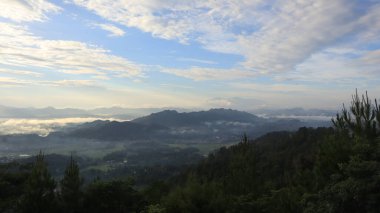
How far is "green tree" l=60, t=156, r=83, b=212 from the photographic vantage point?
1144 inches

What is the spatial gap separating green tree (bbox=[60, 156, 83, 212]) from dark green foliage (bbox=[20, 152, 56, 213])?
0.86 m

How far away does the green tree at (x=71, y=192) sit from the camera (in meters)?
29.0

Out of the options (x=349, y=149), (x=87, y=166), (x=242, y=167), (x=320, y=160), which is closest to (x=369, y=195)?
(x=349, y=149)

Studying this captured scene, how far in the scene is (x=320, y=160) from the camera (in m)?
28.3

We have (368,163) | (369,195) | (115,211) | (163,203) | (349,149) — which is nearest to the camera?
(369,195)

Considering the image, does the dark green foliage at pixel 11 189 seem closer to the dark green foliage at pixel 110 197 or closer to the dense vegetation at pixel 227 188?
the dense vegetation at pixel 227 188

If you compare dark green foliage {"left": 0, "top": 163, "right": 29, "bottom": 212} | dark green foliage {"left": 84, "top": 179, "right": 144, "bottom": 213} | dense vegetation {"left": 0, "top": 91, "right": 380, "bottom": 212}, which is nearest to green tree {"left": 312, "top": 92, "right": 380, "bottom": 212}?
dense vegetation {"left": 0, "top": 91, "right": 380, "bottom": 212}

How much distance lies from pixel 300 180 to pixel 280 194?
7.76m

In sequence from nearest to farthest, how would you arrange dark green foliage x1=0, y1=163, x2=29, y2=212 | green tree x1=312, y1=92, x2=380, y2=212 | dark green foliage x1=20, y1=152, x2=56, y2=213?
green tree x1=312, y1=92, x2=380, y2=212, dark green foliage x1=20, y1=152, x2=56, y2=213, dark green foliage x1=0, y1=163, x2=29, y2=212

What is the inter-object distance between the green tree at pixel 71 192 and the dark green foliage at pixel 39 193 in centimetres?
86

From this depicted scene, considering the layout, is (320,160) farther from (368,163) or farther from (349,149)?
(368,163)

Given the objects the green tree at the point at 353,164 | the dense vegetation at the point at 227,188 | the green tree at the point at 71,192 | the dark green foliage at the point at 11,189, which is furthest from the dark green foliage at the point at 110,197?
the green tree at the point at 353,164

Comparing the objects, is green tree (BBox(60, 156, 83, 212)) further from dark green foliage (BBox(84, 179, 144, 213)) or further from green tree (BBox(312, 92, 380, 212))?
green tree (BBox(312, 92, 380, 212))

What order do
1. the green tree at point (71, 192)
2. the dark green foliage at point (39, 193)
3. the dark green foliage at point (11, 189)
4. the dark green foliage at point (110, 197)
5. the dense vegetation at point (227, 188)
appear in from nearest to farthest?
1. the dense vegetation at point (227, 188)
2. the dark green foliage at point (39, 193)
3. the dark green foliage at point (11, 189)
4. the green tree at point (71, 192)
5. the dark green foliage at point (110, 197)
